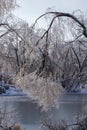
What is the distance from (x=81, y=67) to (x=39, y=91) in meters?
2.86

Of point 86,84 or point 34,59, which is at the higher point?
point 34,59

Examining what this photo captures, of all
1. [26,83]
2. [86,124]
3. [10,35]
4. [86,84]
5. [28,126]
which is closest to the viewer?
[26,83]

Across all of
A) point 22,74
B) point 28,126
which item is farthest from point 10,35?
point 22,74

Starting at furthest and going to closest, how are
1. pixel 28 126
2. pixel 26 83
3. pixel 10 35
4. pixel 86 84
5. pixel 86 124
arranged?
1. pixel 10 35
2. pixel 28 126
3. pixel 86 84
4. pixel 86 124
5. pixel 26 83

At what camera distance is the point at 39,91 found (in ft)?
28.1

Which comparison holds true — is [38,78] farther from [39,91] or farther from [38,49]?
[38,49]

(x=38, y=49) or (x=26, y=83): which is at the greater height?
(x=38, y=49)

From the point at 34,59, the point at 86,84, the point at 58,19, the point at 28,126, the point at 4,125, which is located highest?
the point at 58,19

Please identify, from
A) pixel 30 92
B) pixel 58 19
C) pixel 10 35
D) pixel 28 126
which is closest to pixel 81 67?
pixel 58 19

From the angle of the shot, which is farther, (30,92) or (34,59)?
(34,59)

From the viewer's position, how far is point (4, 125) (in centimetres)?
972

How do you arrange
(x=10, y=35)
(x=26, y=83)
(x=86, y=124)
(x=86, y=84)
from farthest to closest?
(x=10, y=35), (x=86, y=84), (x=86, y=124), (x=26, y=83)

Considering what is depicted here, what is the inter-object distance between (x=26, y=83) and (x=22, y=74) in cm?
44

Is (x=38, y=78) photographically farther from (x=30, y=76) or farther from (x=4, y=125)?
(x=4, y=125)
